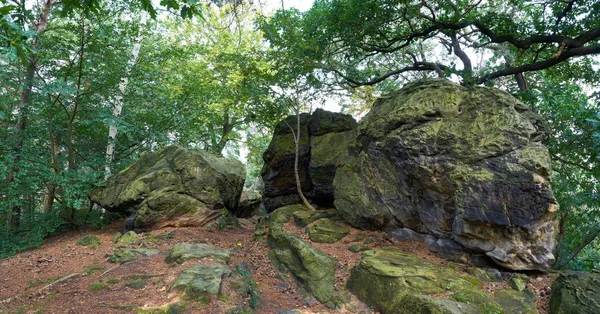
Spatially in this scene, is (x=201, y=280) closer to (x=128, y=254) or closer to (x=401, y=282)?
(x=128, y=254)

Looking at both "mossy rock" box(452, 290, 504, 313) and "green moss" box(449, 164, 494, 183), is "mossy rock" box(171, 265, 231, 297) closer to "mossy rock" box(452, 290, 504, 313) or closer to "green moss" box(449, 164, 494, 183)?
"mossy rock" box(452, 290, 504, 313)

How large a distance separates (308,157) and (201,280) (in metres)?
6.26

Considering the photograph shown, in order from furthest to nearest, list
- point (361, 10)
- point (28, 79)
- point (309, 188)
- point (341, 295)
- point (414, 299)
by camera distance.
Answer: point (309, 188) → point (361, 10) → point (28, 79) → point (341, 295) → point (414, 299)

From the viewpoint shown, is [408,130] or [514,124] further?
[408,130]

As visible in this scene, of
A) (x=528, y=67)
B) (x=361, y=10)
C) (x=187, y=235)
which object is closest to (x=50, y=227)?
(x=187, y=235)

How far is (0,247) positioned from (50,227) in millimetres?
1171

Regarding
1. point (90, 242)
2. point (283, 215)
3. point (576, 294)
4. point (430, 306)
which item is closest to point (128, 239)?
point (90, 242)

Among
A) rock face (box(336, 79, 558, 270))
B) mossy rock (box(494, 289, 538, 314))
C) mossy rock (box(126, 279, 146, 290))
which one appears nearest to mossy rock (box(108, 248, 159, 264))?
mossy rock (box(126, 279, 146, 290))

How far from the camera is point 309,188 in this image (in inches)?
438

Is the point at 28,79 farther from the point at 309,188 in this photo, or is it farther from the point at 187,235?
the point at 309,188

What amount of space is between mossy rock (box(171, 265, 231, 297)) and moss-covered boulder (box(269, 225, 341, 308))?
1.50 metres

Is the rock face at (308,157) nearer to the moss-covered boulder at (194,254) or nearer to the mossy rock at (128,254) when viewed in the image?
the moss-covered boulder at (194,254)

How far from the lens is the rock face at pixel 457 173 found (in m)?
6.07

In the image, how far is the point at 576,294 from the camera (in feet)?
16.6
